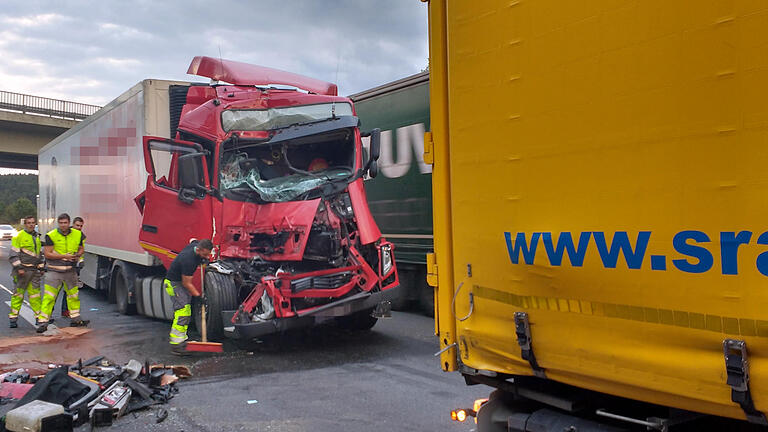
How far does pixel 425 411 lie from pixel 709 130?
3794 millimetres

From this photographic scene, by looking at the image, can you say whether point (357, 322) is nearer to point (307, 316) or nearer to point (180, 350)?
point (307, 316)

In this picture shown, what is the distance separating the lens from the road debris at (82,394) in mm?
4605

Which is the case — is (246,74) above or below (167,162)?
above

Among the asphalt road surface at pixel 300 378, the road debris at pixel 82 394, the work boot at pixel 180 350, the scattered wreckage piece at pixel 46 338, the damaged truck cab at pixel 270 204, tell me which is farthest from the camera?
the scattered wreckage piece at pixel 46 338

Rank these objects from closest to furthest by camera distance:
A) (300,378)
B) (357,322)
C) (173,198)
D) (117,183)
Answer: (300,378)
(173,198)
(357,322)
(117,183)

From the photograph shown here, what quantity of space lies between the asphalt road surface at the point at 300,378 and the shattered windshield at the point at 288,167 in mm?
1930

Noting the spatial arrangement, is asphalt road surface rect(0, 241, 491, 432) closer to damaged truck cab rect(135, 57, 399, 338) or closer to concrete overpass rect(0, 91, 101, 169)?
damaged truck cab rect(135, 57, 399, 338)

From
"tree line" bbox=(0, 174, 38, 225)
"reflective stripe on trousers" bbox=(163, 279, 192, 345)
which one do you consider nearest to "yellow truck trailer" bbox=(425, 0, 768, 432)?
"reflective stripe on trousers" bbox=(163, 279, 192, 345)

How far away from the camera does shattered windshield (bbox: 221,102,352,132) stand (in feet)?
25.8

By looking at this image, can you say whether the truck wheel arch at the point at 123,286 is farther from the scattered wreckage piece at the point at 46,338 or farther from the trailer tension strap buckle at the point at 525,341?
the trailer tension strap buckle at the point at 525,341

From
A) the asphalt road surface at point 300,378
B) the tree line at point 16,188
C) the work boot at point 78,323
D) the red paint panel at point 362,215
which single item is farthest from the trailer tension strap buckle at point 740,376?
the tree line at point 16,188

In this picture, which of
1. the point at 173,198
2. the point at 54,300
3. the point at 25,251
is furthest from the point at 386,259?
the point at 25,251

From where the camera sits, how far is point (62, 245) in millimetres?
9789

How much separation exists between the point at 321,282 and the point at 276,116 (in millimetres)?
2237
